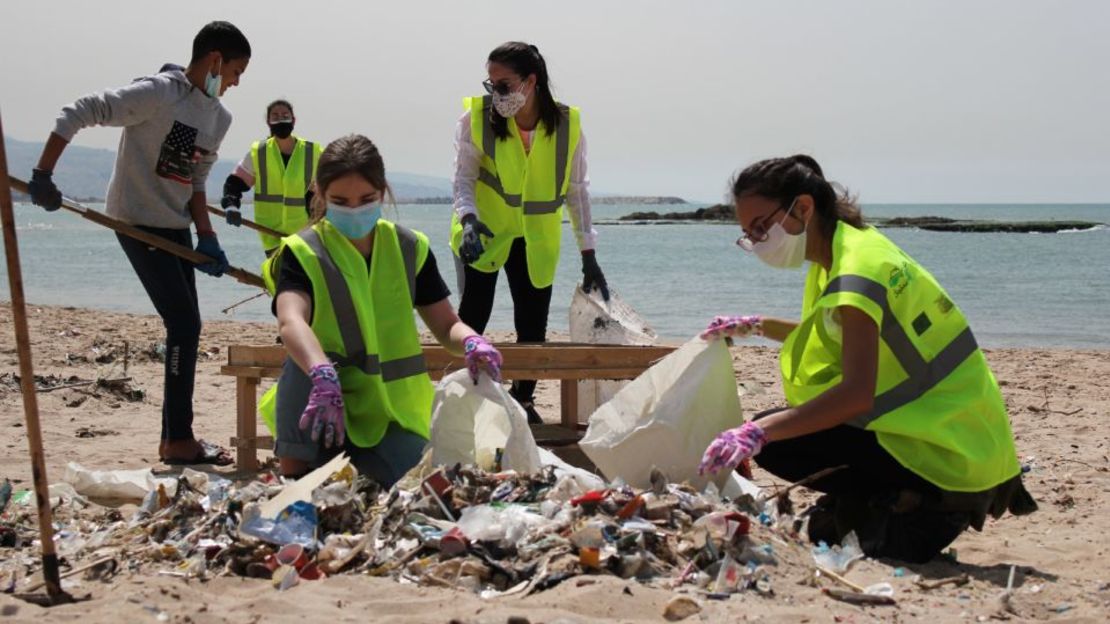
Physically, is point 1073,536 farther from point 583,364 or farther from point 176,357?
point 176,357

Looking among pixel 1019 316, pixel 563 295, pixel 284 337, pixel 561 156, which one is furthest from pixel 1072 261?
pixel 284 337

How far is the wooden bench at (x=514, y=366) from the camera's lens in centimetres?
466

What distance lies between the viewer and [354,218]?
12.6 ft

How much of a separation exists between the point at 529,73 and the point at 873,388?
7.80 feet

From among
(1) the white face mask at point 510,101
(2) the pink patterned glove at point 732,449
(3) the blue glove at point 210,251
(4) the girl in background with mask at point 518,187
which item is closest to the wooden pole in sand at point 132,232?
(3) the blue glove at point 210,251

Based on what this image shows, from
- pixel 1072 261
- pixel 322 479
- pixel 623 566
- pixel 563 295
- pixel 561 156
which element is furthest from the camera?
pixel 1072 261

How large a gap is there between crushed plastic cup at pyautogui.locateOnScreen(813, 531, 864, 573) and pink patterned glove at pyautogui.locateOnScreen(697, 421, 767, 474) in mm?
348

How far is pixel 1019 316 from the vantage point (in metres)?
15.0

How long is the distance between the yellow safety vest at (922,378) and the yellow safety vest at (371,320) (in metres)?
1.27

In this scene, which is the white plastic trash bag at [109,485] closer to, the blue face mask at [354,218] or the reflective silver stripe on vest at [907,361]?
the blue face mask at [354,218]

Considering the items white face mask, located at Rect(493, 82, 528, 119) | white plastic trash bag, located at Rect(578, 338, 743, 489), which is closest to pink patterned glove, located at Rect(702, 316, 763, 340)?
white plastic trash bag, located at Rect(578, 338, 743, 489)

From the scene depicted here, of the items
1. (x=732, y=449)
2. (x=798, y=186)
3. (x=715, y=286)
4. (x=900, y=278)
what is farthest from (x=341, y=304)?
(x=715, y=286)

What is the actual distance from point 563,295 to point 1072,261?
14506mm

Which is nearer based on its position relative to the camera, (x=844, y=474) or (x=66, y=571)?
(x=66, y=571)
